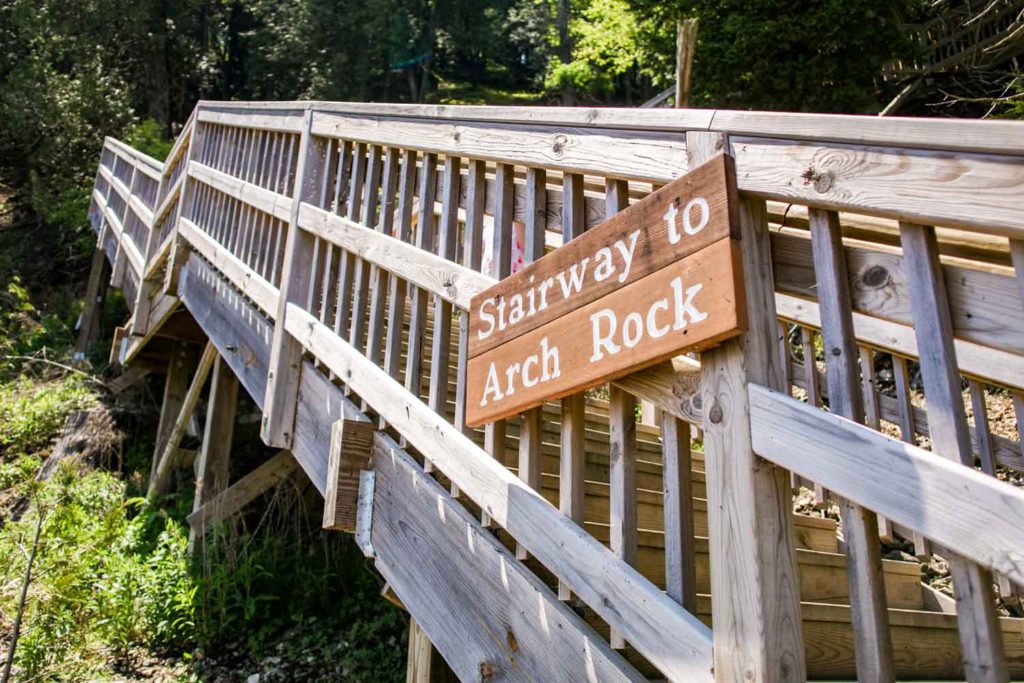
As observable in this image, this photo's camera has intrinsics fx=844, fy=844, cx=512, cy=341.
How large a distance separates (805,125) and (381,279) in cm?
215

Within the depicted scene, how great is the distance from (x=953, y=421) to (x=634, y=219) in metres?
0.87

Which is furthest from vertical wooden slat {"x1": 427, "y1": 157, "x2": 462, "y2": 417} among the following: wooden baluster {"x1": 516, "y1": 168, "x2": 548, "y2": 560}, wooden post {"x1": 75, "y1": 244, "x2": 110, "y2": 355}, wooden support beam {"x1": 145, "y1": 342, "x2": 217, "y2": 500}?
wooden post {"x1": 75, "y1": 244, "x2": 110, "y2": 355}

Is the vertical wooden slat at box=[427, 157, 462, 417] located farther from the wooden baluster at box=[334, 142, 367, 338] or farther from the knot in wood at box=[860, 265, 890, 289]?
the knot in wood at box=[860, 265, 890, 289]

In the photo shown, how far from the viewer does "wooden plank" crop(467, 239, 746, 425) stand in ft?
5.67

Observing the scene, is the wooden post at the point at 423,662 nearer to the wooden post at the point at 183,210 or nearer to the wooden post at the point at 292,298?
the wooden post at the point at 292,298

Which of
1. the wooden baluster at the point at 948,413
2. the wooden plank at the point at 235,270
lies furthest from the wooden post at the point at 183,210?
the wooden baluster at the point at 948,413

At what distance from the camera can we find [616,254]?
2.07 m

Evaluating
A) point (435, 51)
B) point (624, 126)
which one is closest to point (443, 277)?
point (624, 126)

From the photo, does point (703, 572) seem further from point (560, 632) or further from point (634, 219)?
point (634, 219)

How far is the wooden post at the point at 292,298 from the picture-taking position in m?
4.16

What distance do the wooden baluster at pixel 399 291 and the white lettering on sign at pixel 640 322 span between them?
1303 millimetres

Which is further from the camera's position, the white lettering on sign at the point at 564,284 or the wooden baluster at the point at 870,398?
the wooden baluster at the point at 870,398

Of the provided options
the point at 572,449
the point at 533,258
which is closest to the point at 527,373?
the point at 572,449

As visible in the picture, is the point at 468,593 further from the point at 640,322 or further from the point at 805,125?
the point at 805,125
